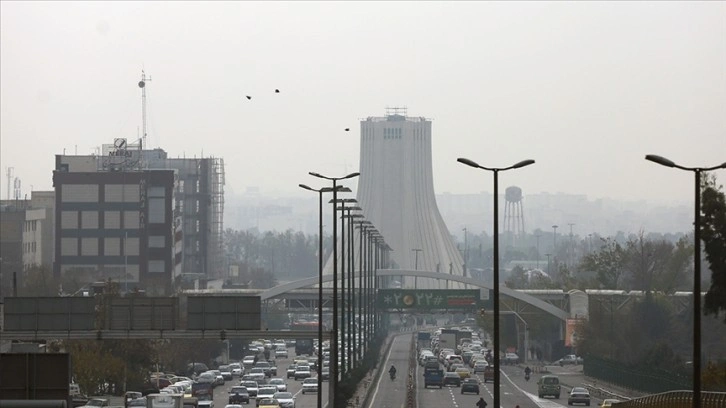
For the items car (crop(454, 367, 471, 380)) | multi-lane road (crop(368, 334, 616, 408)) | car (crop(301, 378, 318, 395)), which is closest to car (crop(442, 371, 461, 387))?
multi-lane road (crop(368, 334, 616, 408))

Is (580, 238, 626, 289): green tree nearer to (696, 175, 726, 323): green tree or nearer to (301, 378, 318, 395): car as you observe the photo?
(301, 378, 318, 395): car

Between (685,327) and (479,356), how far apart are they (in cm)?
1833

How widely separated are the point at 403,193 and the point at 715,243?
422 feet

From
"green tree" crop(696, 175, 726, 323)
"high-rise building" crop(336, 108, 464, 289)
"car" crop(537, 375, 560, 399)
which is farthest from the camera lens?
"high-rise building" crop(336, 108, 464, 289)

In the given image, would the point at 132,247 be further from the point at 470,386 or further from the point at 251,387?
the point at 470,386

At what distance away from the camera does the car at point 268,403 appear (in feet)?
210

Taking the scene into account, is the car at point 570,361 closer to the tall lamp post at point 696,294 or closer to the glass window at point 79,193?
the glass window at point 79,193

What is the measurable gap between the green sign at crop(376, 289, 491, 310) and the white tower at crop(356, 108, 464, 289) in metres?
47.5

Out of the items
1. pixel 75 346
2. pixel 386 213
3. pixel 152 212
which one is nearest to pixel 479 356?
pixel 152 212

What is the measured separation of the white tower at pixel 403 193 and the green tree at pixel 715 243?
122 meters

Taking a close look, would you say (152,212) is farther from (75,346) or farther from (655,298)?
(75,346)

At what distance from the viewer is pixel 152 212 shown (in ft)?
428

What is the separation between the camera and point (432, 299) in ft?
430

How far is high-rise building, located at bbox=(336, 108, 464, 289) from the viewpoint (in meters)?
185
